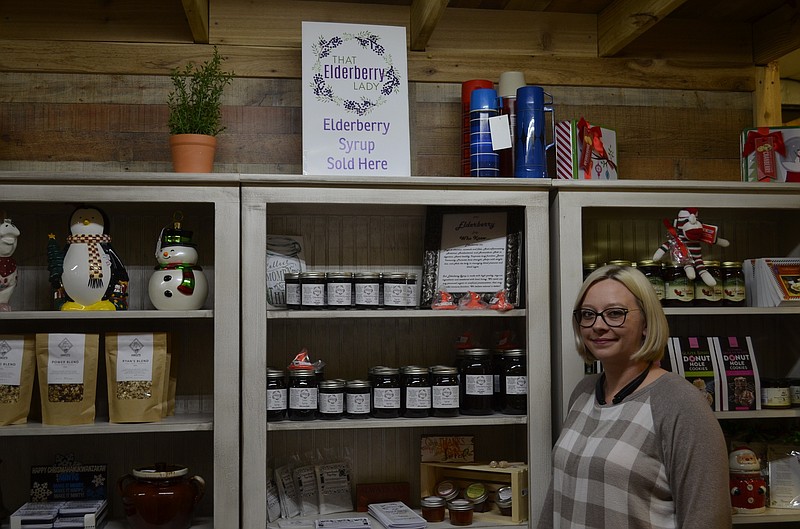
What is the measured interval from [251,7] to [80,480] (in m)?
1.58

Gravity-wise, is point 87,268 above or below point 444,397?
above

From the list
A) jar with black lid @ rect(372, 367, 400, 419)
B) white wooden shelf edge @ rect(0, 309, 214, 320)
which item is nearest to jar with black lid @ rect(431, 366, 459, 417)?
jar with black lid @ rect(372, 367, 400, 419)

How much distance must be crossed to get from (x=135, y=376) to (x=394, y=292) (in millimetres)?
773

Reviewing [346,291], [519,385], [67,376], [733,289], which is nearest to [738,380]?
[733,289]

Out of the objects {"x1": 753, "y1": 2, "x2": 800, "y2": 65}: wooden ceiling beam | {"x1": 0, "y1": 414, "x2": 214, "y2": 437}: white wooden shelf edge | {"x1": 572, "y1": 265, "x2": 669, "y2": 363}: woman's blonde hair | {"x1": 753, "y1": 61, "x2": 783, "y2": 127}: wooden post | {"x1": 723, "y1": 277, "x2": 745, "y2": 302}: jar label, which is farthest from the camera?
{"x1": 753, "y1": 61, "x2": 783, "y2": 127}: wooden post

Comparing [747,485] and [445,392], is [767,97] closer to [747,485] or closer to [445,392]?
[747,485]

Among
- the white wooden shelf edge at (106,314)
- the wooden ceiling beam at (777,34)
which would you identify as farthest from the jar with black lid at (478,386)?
the wooden ceiling beam at (777,34)

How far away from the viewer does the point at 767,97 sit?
2.73 meters

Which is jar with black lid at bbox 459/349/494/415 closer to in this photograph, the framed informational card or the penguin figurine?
the framed informational card

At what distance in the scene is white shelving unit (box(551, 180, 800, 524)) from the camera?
2.25 m

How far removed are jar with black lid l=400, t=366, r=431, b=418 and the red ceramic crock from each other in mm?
659

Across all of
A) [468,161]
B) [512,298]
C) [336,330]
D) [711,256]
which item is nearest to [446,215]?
[468,161]

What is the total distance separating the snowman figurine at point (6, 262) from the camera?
212cm

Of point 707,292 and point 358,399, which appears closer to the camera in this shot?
point 358,399
